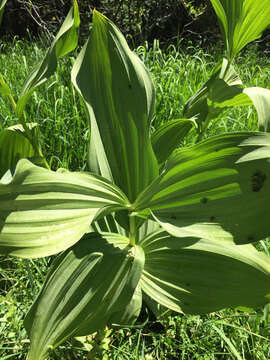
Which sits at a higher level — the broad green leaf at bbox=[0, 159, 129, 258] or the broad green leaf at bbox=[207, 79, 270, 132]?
the broad green leaf at bbox=[207, 79, 270, 132]

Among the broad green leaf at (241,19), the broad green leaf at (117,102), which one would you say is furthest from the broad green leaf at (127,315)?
the broad green leaf at (241,19)

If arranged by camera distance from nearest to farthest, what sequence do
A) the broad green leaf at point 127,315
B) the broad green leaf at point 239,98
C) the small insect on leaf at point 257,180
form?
the small insect on leaf at point 257,180 → the broad green leaf at point 239,98 → the broad green leaf at point 127,315

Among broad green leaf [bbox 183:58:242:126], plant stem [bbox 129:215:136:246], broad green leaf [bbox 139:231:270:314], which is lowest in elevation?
broad green leaf [bbox 139:231:270:314]

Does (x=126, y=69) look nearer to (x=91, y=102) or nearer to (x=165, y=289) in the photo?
(x=91, y=102)

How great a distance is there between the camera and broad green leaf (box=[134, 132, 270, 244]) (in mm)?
617

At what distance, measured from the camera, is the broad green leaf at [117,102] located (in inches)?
31.2

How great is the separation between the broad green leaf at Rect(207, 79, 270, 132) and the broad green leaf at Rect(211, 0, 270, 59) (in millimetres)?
91

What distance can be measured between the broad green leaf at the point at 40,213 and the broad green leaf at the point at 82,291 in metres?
0.11

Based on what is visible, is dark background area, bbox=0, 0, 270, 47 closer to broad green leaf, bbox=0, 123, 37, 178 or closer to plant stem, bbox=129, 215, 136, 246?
broad green leaf, bbox=0, 123, 37, 178

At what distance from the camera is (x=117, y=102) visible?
0.83 metres

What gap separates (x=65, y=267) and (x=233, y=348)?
0.58 meters

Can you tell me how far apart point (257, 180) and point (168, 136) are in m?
0.38

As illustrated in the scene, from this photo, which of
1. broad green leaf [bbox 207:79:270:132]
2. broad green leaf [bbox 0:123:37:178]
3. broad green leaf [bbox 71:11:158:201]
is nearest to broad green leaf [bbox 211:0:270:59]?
broad green leaf [bbox 207:79:270:132]

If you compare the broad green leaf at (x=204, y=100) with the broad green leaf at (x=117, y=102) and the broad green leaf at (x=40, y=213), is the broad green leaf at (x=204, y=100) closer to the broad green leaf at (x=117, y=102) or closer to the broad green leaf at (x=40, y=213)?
the broad green leaf at (x=117, y=102)
